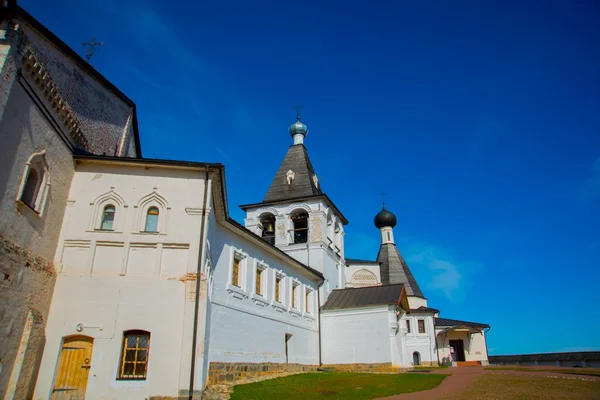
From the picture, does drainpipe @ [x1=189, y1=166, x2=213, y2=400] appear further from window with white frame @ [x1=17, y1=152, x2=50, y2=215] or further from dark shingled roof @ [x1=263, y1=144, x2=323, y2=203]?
dark shingled roof @ [x1=263, y1=144, x2=323, y2=203]

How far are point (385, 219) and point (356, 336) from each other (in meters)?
20.0

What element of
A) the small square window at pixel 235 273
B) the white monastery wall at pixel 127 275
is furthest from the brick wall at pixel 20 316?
the small square window at pixel 235 273

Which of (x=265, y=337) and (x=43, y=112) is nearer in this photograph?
(x=43, y=112)

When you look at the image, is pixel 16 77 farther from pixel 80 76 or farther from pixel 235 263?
pixel 235 263

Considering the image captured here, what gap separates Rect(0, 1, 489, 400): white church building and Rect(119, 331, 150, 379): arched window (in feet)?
0.08

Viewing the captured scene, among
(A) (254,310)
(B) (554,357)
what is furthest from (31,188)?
(B) (554,357)

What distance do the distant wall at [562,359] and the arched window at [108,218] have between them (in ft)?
80.9

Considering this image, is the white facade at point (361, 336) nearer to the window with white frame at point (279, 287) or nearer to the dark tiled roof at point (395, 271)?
the window with white frame at point (279, 287)

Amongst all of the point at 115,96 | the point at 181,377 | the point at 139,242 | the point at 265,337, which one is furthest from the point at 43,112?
the point at 265,337

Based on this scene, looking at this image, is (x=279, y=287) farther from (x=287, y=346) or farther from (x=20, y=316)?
(x=20, y=316)

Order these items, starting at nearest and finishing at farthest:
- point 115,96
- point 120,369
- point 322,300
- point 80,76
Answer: point 120,369 < point 80,76 < point 115,96 < point 322,300

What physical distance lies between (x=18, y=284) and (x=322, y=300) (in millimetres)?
16734

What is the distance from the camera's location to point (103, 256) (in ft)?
35.9

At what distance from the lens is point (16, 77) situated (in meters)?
8.86
